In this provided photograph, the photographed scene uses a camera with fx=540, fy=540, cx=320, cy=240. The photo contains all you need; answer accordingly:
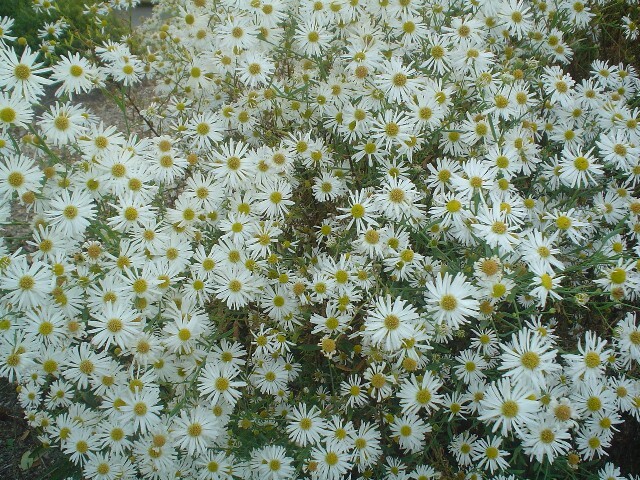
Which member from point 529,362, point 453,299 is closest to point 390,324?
point 453,299

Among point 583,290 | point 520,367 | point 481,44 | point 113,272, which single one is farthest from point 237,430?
point 481,44

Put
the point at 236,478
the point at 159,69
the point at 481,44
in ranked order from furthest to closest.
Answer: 1. the point at 159,69
2. the point at 481,44
3. the point at 236,478

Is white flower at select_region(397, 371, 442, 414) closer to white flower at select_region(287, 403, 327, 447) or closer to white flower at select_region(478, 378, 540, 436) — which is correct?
white flower at select_region(478, 378, 540, 436)

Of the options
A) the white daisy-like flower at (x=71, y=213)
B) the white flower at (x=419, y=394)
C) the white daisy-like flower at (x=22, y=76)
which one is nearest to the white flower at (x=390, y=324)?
the white flower at (x=419, y=394)

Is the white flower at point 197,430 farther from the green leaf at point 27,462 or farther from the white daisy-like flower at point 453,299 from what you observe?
the green leaf at point 27,462

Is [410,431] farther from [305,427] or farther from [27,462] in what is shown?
[27,462]

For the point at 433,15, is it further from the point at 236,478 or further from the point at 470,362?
the point at 236,478

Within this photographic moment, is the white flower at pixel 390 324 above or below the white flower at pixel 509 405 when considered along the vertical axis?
above

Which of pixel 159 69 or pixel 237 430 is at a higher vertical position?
pixel 159 69
